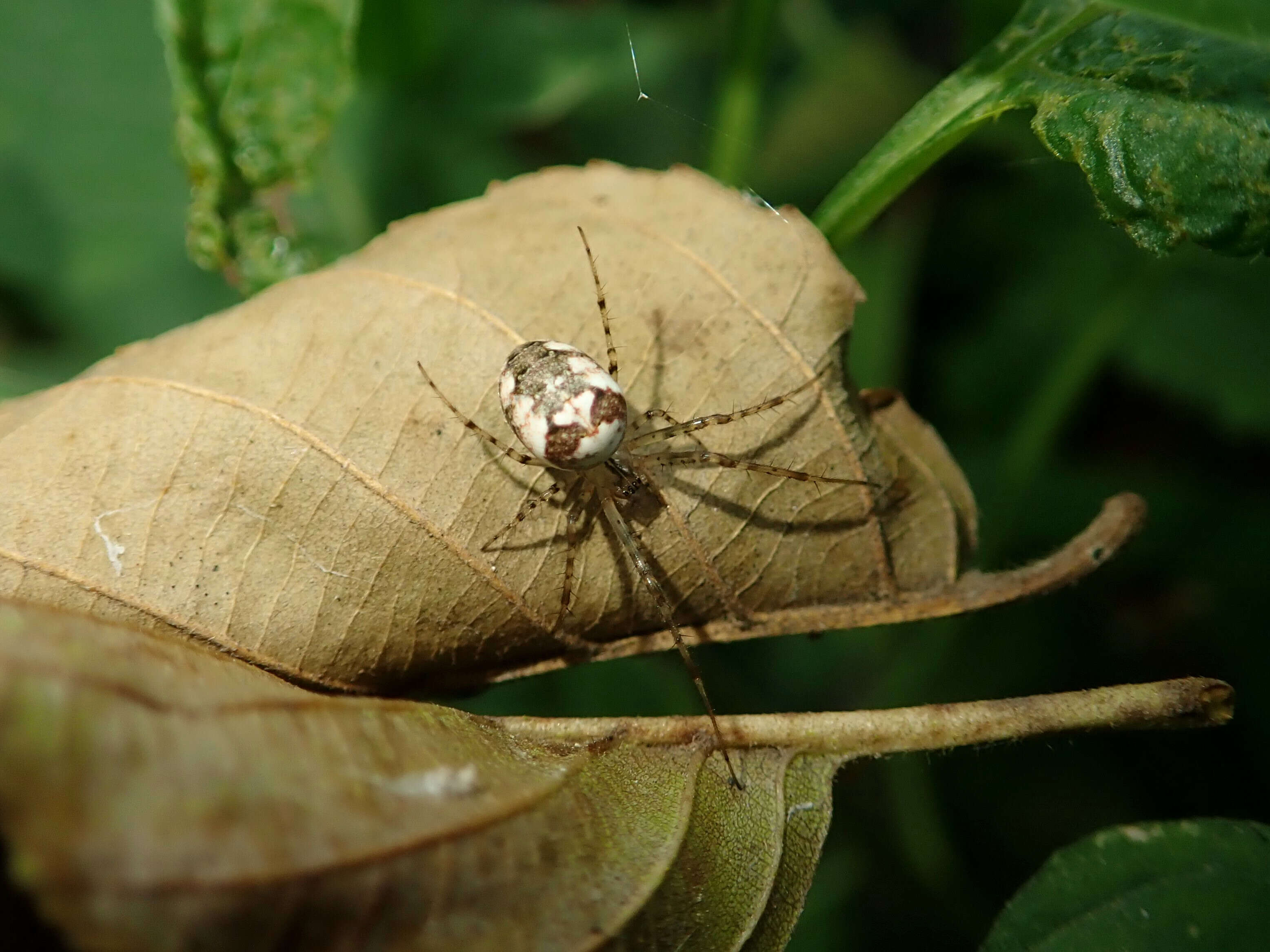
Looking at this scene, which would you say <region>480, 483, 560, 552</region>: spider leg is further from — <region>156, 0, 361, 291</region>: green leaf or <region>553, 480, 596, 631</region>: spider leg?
<region>156, 0, 361, 291</region>: green leaf

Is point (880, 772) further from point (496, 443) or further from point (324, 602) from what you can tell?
point (324, 602)

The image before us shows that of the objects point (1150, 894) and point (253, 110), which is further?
point (253, 110)

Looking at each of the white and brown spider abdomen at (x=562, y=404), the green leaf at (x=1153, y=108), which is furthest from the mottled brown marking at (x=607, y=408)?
the green leaf at (x=1153, y=108)

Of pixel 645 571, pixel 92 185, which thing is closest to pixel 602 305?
pixel 645 571

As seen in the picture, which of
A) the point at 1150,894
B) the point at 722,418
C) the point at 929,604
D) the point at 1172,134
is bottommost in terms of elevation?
the point at 1150,894

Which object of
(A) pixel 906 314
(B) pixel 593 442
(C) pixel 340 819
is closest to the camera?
(C) pixel 340 819

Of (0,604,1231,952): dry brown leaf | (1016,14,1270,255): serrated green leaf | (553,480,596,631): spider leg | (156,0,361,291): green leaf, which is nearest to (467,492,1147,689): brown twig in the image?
(553,480,596,631): spider leg

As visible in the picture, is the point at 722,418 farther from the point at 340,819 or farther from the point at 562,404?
the point at 340,819

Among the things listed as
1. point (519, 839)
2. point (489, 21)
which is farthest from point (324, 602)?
point (489, 21)
